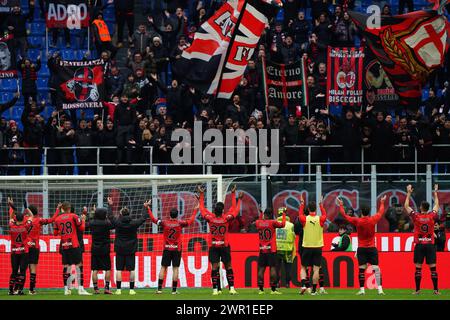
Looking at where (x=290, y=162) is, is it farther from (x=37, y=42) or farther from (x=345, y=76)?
(x=37, y=42)

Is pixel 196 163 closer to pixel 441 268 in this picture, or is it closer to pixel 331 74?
pixel 331 74

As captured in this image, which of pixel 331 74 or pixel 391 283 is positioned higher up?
pixel 331 74

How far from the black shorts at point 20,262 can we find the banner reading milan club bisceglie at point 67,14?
9927mm

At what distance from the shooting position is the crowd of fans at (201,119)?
31.8m

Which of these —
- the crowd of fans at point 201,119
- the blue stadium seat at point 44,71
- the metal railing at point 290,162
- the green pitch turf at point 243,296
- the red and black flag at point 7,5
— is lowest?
the green pitch turf at point 243,296

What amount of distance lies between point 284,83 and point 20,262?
8239 mm

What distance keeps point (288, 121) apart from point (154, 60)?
14.3ft

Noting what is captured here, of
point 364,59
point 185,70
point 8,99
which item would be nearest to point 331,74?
point 364,59

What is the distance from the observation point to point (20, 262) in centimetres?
2755

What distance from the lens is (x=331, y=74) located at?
1251 inches

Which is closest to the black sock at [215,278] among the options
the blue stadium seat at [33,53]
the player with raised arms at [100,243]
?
the player with raised arms at [100,243]

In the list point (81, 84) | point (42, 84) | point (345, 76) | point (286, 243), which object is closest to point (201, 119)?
point (81, 84)

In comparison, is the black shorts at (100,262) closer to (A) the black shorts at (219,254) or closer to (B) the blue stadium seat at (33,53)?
(A) the black shorts at (219,254)

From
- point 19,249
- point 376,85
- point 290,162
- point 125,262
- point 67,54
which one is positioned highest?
point 67,54
